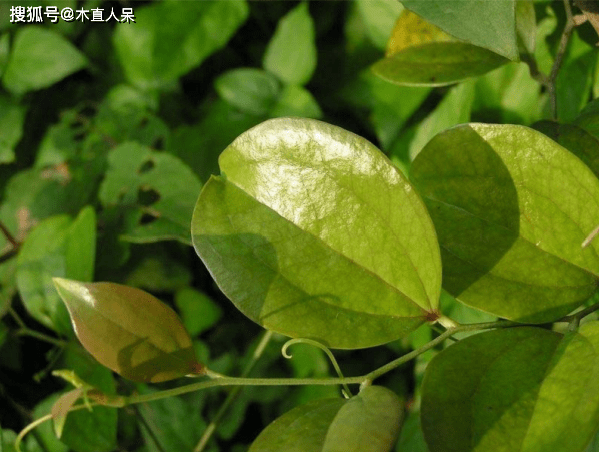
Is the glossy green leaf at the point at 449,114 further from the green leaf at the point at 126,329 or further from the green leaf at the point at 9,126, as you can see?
the green leaf at the point at 9,126

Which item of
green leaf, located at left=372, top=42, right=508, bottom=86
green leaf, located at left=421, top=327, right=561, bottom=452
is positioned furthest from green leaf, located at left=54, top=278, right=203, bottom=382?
green leaf, located at left=372, top=42, right=508, bottom=86

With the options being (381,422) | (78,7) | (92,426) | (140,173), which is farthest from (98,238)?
(381,422)

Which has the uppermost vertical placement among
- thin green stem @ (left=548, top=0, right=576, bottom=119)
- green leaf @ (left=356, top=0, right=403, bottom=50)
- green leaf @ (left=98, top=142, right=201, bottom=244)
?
thin green stem @ (left=548, top=0, right=576, bottom=119)

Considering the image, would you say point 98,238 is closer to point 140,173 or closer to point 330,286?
point 140,173

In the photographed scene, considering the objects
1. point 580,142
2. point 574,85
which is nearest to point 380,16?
point 574,85

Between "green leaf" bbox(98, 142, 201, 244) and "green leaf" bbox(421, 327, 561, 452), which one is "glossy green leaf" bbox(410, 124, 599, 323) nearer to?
"green leaf" bbox(421, 327, 561, 452)

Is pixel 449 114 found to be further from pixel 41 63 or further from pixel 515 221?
pixel 41 63
